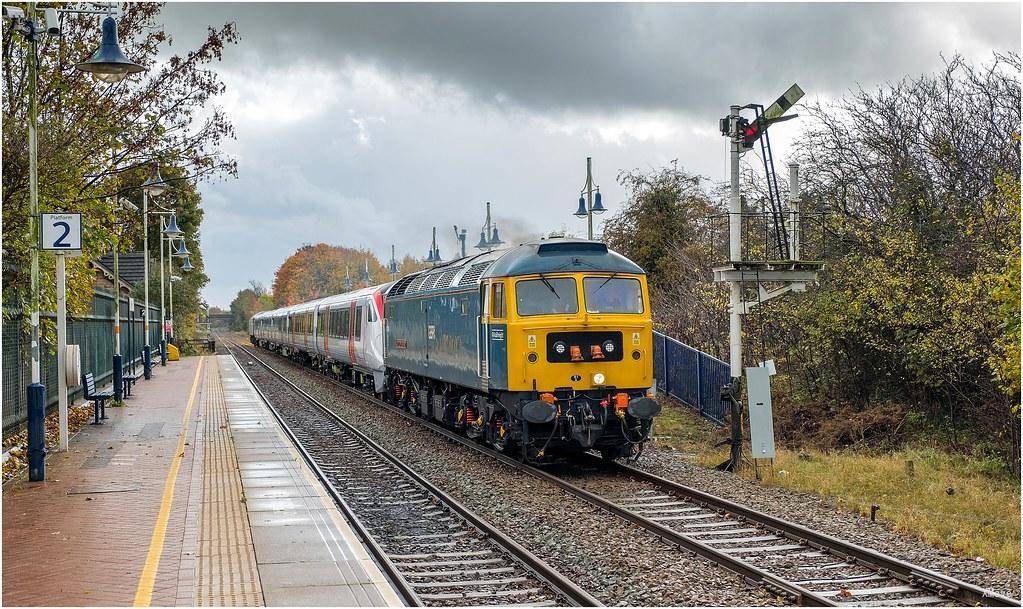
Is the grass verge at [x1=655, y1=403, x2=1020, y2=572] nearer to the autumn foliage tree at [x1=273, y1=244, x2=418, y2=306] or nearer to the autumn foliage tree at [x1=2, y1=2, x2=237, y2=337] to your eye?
the autumn foliage tree at [x1=2, y1=2, x2=237, y2=337]

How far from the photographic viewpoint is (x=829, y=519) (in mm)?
10641

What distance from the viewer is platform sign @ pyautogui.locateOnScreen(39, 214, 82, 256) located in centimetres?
1393

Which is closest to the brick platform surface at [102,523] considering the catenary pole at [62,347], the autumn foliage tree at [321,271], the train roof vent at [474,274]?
the catenary pole at [62,347]

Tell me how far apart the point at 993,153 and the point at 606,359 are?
9.85 metres

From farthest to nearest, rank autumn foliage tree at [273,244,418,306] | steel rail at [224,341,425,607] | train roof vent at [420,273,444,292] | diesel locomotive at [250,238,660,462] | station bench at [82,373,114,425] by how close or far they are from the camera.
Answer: autumn foliage tree at [273,244,418,306]
station bench at [82,373,114,425]
train roof vent at [420,273,444,292]
diesel locomotive at [250,238,660,462]
steel rail at [224,341,425,607]

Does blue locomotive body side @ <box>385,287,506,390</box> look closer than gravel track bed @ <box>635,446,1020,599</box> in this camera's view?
No

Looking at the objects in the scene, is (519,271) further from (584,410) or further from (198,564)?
(198,564)

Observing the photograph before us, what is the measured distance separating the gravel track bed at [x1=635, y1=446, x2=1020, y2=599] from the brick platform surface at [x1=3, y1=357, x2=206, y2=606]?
19.8 feet

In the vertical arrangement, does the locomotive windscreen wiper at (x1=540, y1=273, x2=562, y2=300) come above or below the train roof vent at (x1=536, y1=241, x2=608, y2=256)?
below

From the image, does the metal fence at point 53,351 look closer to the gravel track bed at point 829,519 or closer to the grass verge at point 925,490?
the gravel track bed at point 829,519

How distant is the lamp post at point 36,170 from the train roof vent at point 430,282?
6.25 metres

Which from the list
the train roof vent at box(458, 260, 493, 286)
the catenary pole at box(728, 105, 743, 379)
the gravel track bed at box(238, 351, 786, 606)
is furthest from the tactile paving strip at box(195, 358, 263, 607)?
the catenary pole at box(728, 105, 743, 379)

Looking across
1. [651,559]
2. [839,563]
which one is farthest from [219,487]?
[839,563]

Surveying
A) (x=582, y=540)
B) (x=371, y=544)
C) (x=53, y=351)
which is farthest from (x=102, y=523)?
(x=53, y=351)
